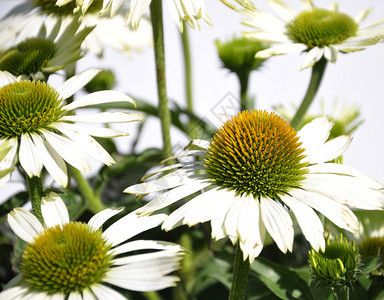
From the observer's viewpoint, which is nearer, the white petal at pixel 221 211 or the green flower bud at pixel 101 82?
the white petal at pixel 221 211

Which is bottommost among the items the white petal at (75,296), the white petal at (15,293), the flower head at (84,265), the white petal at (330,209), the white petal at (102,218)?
the white petal at (15,293)

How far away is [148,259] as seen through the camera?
48 centimetres

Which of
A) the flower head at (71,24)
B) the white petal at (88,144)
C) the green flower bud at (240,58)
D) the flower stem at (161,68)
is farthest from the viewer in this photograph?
the green flower bud at (240,58)

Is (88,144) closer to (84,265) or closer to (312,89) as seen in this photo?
(84,265)

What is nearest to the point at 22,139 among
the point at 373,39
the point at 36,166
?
the point at 36,166

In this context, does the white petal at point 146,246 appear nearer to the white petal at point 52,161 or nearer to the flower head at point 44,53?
the white petal at point 52,161

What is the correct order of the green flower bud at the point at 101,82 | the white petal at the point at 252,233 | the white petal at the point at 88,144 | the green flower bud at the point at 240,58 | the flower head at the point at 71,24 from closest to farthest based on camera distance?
the white petal at the point at 252,233 < the white petal at the point at 88,144 < the flower head at the point at 71,24 < the green flower bud at the point at 240,58 < the green flower bud at the point at 101,82

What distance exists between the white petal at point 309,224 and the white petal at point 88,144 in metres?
0.20

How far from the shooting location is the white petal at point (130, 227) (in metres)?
0.52

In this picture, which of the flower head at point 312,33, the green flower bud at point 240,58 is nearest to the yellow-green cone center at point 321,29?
the flower head at point 312,33

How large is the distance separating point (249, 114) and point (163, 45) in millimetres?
162

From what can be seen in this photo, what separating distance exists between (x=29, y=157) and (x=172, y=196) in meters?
0.16

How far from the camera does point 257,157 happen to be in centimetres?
57

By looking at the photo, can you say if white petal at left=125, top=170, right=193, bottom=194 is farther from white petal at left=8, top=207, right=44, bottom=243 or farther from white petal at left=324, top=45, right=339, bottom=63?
white petal at left=324, top=45, right=339, bottom=63
